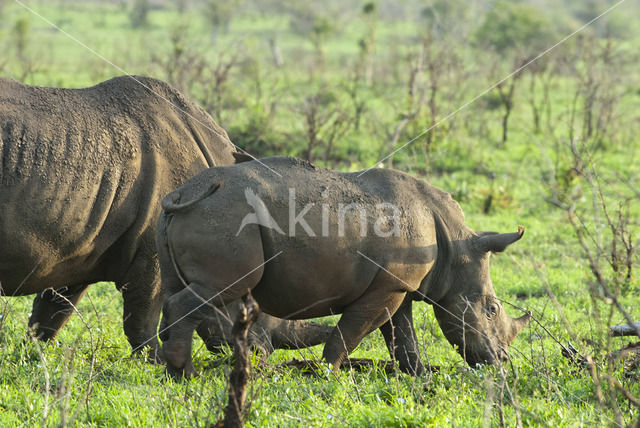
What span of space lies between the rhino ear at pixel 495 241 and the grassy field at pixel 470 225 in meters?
0.47

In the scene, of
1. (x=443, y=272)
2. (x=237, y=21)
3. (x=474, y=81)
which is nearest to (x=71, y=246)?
(x=443, y=272)

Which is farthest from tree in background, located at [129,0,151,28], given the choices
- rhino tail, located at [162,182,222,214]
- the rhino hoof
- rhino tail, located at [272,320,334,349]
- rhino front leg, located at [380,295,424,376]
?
the rhino hoof

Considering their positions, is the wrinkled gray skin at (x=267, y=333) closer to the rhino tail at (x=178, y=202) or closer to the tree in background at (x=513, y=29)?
the rhino tail at (x=178, y=202)

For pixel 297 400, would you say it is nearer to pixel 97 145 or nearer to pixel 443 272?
pixel 443 272

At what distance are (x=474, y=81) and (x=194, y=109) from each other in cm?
1417

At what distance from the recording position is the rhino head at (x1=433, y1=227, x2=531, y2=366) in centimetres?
534

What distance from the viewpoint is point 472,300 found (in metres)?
5.38

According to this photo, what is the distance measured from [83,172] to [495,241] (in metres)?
2.73

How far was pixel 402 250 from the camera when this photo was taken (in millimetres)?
4996

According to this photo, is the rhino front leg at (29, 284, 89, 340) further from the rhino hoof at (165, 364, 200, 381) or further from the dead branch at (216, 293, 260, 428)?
the dead branch at (216, 293, 260, 428)

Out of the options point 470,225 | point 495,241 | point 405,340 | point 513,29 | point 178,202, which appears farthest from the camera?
point 513,29

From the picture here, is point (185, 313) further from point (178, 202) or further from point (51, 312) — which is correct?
point (51, 312)

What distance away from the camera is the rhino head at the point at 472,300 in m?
5.34

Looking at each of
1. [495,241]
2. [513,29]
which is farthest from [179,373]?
[513,29]
